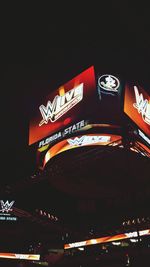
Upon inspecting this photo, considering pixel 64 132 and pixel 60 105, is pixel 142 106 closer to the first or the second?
pixel 60 105

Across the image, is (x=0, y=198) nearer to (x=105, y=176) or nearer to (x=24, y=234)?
(x=24, y=234)

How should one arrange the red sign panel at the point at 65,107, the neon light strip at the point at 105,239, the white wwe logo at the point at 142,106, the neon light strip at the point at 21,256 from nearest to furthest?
the red sign panel at the point at 65,107, the white wwe logo at the point at 142,106, the neon light strip at the point at 105,239, the neon light strip at the point at 21,256

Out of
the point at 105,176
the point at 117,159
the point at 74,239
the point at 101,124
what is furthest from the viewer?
the point at 74,239

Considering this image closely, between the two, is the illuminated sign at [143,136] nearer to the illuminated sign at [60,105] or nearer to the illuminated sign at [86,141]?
the illuminated sign at [86,141]

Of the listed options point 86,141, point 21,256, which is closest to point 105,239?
point 21,256

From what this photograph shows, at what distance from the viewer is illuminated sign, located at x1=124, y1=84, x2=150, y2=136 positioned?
23.4 ft

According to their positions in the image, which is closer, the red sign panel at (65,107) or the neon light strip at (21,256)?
the red sign panel at (65,107)

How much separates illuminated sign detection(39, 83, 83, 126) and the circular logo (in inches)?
A: 18.6

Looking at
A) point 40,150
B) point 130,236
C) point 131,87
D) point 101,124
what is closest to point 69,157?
point 40,150

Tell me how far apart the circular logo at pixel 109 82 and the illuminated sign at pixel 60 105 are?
473 millimetres

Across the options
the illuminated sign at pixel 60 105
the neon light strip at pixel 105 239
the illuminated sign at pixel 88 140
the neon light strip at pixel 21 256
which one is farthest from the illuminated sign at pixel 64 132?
the neon light strip at pixel 21 256

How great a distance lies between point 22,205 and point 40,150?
283 inches

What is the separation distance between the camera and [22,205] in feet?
47.4

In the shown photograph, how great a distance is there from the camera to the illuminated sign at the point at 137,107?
23.4 ft
